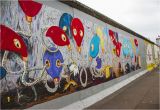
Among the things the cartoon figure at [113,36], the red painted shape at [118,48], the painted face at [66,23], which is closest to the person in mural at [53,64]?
the painted face at [66,23]

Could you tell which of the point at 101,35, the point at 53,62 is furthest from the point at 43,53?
the point at 101,35

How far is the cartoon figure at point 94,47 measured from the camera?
48.1ft

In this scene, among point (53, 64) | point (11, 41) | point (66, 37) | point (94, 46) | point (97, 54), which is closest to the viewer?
point (11, 41)

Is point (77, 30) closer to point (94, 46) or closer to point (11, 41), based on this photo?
point (94, 46)

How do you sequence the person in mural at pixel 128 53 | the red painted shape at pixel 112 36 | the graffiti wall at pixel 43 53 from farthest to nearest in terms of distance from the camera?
the person in mural at pixel 128 53
the red painted shape at pixel 112 36
the graffiti wall at pixel 43 53

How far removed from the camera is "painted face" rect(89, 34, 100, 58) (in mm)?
14709

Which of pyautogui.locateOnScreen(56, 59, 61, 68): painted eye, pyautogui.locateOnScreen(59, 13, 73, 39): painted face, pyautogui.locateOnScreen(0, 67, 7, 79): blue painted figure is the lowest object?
pyautogui.locateOnScreen(0, 67, 7, 79): blue painted figure

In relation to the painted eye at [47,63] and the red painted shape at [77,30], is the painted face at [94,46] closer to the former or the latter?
the red painted shape at [77,30]

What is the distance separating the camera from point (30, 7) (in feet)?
29.1

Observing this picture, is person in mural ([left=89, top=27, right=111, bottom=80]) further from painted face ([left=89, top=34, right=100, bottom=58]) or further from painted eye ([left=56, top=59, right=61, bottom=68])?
painted eye ([left=56, top=59, right=61, bottom=68])

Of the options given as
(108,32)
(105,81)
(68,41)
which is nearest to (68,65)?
(68,41)

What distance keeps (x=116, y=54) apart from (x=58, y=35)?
10711 millimetres

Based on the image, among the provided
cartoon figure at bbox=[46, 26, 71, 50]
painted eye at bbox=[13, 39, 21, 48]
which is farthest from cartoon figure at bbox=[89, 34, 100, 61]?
painted eye at bbox=[13, 39, 21, 48]

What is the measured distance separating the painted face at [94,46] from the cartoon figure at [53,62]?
13.4ft
